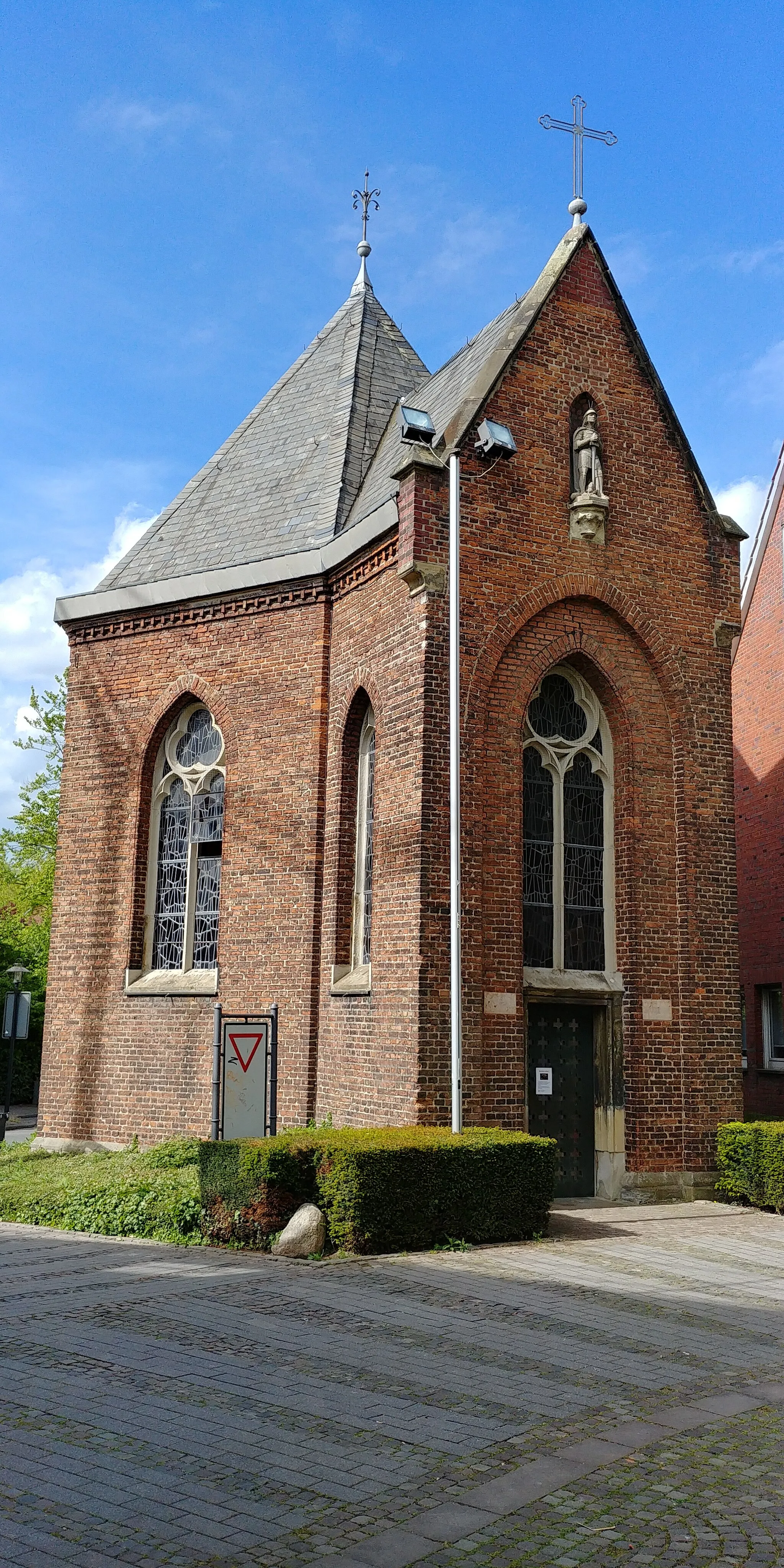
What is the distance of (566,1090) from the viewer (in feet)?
45.9

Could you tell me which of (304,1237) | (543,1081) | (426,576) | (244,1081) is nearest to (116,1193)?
(244,1081)

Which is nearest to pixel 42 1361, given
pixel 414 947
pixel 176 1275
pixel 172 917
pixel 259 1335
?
pixel 259 1335

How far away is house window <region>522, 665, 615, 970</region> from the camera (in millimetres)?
14086

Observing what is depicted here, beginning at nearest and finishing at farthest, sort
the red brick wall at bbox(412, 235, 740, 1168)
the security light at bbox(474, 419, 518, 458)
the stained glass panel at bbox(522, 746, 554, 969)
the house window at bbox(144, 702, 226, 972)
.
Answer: the red brick wall at bbox(412, 235, 740, 1168) < the security light at bbox(474, 419, 518, 458) < the stained glass panel at bbox(522, 746, 554, 969) < the house window at bbox(144, 702, 226, 972)

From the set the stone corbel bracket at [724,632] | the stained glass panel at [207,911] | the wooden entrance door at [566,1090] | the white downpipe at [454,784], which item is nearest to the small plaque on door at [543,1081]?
the wooden entrance door at [566,1090]

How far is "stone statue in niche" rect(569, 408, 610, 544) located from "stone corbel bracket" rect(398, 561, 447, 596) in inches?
76.7

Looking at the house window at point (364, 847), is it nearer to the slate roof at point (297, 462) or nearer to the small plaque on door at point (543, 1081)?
the small plaque on door at point (543, 1081)

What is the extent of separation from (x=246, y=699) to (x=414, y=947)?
5.07 m

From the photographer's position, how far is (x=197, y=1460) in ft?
17.3

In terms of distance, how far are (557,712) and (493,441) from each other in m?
3.15

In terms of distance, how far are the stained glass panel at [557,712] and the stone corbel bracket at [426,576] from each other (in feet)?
6.34

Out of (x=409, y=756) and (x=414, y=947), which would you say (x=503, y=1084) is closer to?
(x=414, y=947)

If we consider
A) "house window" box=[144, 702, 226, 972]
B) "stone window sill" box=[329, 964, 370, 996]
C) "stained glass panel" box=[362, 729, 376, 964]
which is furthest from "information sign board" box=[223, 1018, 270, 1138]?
"house window" box=[144, 702, 226, 972]

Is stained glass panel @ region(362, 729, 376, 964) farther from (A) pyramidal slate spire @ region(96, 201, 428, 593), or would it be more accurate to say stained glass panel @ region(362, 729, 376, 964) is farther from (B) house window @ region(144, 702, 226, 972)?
(A) pyramidal slate spire @ region(96, 201, 428, 593)
